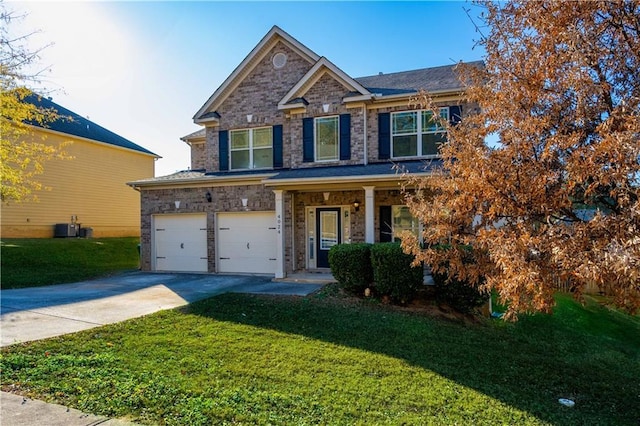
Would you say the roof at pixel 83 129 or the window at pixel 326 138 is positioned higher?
the roof at pixel 83 129

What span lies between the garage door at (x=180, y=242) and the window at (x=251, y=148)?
8.31ft

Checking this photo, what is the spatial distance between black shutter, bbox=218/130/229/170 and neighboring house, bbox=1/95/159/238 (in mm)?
7483

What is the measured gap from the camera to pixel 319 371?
16.2 feet

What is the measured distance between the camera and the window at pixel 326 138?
1308 cm

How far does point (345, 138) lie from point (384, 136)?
4.28 ft

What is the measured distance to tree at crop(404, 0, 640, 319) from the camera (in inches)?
123

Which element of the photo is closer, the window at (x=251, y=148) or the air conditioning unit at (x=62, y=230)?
the window at (x=251, y=148)

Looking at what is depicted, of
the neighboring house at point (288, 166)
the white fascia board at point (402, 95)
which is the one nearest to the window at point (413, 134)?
the neighboring house at point (288, 166)

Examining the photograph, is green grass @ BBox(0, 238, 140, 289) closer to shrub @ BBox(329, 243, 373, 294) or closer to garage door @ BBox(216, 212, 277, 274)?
garage door @ BBox(216, 212, 277, 274)

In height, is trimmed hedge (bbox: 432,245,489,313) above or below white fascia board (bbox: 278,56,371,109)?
below

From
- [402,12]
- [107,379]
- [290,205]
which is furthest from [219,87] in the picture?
[107,379]

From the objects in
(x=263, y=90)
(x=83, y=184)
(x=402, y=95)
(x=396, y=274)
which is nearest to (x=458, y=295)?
(x=396, y=274)

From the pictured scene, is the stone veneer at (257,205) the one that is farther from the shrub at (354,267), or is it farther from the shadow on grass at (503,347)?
the shadow on grass at (503,347)

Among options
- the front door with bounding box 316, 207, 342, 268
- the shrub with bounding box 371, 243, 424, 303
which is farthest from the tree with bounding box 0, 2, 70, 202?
the shrub with bounding box 371, 243, 424, 303
